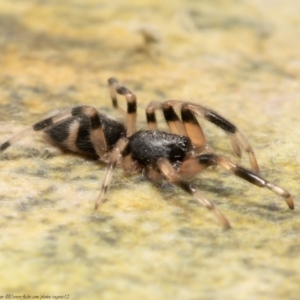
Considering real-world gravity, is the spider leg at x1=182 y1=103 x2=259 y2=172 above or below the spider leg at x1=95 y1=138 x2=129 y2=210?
above

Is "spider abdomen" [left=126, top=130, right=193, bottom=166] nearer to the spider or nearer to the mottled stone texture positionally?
the spider

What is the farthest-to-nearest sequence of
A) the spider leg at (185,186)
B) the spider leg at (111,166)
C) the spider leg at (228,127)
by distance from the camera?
the spider leg at (228,127) → the spider leg at (111,166) → the spider leg at (185,186)

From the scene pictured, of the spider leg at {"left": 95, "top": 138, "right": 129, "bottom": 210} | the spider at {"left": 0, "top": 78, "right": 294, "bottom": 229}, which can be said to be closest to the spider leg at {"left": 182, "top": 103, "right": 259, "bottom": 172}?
the spider at {"left": 0, "top": 78, "right": 294, "bottom": 229}

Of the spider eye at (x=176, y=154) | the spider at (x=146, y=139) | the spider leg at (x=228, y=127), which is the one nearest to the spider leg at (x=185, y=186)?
the spider at (x=146, y=139)

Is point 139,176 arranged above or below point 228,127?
below

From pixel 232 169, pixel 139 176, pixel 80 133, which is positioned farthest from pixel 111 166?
pixel 232 169

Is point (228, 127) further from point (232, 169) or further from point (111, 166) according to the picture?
point (111, 166)

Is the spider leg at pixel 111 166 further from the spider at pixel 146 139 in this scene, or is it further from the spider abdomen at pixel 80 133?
the spider abdomen at pixel 80 133
